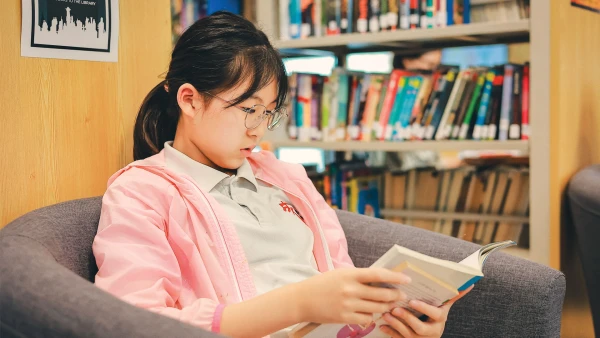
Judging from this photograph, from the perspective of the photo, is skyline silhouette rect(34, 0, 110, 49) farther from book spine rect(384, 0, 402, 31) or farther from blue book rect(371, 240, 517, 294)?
book spine rect(384, 0, 402, 31)

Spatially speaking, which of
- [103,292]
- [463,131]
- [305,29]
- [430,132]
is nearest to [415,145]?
[430,132]

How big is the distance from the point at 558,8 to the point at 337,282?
5.43 ft

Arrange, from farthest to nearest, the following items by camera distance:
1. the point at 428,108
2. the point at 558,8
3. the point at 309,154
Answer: the point at 309,154 < the point at 428,108 < the point at 558,8

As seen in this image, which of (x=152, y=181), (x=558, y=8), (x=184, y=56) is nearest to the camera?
(x=152, y=181)

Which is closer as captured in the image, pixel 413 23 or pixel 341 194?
pixel 413 23

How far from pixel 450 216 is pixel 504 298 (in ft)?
4.60

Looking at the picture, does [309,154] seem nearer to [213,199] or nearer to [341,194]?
[341,194]

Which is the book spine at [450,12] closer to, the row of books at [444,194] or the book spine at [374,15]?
the book spine at [374,15]

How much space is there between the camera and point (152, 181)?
1271 mm

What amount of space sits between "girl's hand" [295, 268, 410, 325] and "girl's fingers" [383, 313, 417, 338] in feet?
0.18

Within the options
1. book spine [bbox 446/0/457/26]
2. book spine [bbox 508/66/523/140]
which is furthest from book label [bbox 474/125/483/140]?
book spine [bbox 446/0/457/26]

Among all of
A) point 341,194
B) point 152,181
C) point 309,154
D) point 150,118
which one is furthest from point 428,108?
point 152,181

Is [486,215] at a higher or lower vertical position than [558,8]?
lower

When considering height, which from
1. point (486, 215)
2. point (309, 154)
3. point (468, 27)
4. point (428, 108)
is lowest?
point (486, 215)
